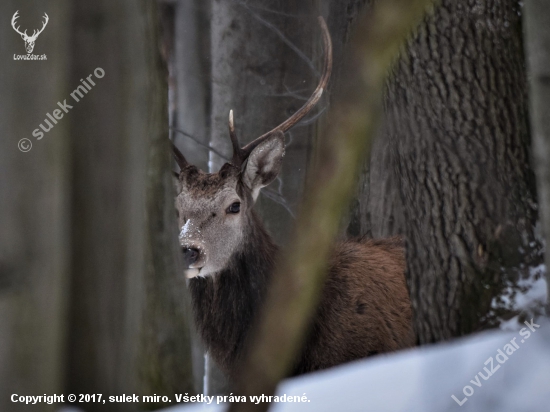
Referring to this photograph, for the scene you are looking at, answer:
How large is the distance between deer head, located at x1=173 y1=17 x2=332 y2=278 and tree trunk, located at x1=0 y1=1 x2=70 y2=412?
8.42 ft

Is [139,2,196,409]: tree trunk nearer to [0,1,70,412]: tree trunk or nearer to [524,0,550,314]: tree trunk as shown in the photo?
[0,1,70,412]: tree trunk

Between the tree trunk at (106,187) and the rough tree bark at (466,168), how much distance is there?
2.28 meters

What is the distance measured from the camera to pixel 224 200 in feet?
16.6

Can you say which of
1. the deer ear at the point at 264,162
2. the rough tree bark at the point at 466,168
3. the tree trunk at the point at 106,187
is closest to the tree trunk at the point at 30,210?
the tree trunk at the point at 106,187

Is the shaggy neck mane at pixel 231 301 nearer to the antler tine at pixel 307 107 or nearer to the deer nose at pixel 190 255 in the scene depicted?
the deer nose at pixel 190 255

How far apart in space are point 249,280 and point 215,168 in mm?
2279

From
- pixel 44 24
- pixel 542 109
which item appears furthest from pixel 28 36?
pixel 542 109

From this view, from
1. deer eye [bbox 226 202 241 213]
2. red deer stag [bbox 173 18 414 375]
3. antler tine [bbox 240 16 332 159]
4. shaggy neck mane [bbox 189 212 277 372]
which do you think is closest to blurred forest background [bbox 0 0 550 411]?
shaggy neck mane [bbox 189 212 277 372]

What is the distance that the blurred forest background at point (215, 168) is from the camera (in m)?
2.17

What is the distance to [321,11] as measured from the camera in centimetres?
714

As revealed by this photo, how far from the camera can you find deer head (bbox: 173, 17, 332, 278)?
4.88 meters

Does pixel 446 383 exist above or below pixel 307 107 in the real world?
below

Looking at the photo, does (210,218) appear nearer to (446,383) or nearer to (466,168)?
(466,168)

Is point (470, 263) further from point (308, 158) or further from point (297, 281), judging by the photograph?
point (308, 158)
